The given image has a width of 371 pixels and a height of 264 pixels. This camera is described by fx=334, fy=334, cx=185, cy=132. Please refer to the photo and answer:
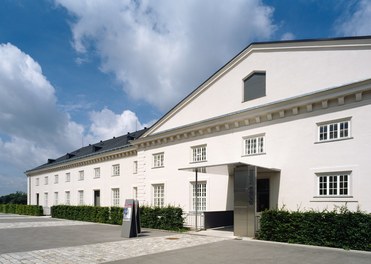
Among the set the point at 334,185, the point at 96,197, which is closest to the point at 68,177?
the point at 96,197

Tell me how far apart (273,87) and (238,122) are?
2.54 meters

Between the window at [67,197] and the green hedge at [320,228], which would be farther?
the window at [67,197]

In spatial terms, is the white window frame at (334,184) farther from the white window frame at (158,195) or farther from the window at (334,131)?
the white window frame at (158,195)

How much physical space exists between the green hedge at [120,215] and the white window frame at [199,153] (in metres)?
3.26

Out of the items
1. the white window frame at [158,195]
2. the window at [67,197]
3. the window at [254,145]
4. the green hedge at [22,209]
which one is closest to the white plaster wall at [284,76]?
the window at [254,145]

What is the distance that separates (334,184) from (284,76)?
18.5 feet

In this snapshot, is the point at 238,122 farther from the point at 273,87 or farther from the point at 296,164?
→ the point at 296,164

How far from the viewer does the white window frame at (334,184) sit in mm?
13055

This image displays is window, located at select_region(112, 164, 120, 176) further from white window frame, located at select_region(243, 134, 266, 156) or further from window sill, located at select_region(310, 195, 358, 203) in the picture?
window sill, located at select_region(310, 195, 358, 203)

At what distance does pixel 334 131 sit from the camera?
13.8 meters

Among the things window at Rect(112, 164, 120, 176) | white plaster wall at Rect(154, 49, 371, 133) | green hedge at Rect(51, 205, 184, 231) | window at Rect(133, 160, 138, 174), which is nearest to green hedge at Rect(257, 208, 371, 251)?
white plaster wall at Rect(154, 49, 371, 133)

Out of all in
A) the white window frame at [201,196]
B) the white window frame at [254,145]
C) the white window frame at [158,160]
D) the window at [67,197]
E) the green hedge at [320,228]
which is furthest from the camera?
the window at [67,197]

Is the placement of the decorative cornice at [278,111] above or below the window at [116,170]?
above

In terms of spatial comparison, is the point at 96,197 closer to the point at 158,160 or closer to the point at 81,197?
the point at 81,197
